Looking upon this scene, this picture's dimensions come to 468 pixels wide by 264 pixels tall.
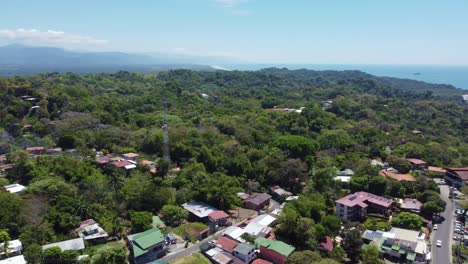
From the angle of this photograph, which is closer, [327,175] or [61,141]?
[327,175]

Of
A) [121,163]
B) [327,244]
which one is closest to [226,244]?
[327,244]

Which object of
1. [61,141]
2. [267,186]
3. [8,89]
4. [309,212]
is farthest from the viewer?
[8,89]

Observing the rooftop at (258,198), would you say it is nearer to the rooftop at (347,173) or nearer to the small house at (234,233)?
the small house at (234,233)

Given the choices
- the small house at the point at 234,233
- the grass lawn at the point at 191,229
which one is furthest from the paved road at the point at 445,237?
the grass lawn at the point at 191,229

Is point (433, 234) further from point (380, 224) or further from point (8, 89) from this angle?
point (8, 89)

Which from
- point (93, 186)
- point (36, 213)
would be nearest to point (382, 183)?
point (93, 186)

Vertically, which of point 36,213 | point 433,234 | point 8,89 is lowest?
point 433,234
